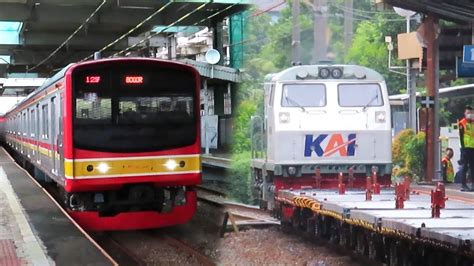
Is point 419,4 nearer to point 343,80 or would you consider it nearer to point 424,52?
point 424,52

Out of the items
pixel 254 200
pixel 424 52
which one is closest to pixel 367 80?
pixel 424 52

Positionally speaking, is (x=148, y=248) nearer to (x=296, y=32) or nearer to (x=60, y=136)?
(x=60, y=136)

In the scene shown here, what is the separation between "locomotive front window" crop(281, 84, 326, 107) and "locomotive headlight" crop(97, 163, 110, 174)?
18.7 ft

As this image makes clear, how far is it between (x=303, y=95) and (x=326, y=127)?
193 mm

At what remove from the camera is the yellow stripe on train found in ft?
26.0

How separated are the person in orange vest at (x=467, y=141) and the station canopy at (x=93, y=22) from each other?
10.3 meters

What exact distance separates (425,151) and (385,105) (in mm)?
317

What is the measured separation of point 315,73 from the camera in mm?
2277

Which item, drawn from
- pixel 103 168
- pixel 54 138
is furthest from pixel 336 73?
pixel 54 138

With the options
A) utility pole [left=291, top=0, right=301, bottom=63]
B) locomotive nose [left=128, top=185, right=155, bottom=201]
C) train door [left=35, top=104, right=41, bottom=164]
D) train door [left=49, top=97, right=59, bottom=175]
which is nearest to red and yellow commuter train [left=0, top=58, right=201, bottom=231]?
locomotive nose [left=128, top=185, right=155, bottom=201]

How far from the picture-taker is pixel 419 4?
2.04 metres

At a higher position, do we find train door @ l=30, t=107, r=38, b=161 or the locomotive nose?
train door @ l=30, t=107, r=38, b=161

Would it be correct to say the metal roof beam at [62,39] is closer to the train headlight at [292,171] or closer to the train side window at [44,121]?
the train side window at [44,121]

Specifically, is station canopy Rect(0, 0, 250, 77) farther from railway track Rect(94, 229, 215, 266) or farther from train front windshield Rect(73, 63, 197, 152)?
railway track Rect(94, 229, 215, 266)
